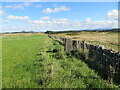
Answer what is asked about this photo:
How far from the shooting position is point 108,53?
25.3 ft

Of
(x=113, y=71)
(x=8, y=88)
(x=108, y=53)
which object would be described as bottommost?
(x=8, y=88)

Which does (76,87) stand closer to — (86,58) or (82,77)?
(82,77)

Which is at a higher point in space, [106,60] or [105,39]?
[105,39]

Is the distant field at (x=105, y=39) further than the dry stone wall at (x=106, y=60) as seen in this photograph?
Yes

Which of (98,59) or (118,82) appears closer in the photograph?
(118,82)

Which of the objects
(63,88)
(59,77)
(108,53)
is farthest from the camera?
(108,53)

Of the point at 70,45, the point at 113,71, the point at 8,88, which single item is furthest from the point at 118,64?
the point at 70,45

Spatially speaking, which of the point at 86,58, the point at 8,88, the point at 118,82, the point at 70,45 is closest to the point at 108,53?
the point at 118,82

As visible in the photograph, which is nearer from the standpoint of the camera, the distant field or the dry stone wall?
the dry stone wall

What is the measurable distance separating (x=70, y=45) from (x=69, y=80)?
422 inches

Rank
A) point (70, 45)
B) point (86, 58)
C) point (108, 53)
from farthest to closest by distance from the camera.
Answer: point (70, 45)
point (86, 58)
point (108, 53)

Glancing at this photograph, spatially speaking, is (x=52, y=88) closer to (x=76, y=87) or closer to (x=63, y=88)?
(x=63, y=88)

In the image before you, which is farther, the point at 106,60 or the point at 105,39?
the point at 105,39

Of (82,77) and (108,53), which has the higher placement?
(108,53)
